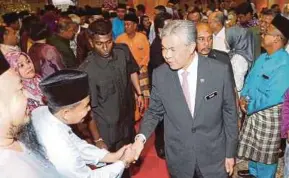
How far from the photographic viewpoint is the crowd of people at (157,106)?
1781 millimetres

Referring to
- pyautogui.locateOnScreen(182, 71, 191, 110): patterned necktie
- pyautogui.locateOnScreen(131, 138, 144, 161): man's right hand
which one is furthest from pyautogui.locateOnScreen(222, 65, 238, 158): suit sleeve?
pyautogui.locateOnScreen(131, 138, 144, 161): man's right hand

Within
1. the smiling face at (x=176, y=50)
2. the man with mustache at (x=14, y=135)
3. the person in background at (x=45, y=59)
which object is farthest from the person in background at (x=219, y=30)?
the man with mustache at (x=14, y=135)

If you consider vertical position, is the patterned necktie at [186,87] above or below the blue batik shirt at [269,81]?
above

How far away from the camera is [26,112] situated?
1644mm

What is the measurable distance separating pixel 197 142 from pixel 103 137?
1.16m

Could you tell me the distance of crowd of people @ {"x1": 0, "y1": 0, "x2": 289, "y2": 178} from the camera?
1.78 metres

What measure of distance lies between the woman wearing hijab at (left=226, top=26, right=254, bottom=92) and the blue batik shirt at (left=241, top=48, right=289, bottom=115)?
0.51 m

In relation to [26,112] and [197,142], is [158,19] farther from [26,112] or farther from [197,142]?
[26,112]

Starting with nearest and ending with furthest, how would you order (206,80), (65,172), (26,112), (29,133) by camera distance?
(26,112) → (29,133) → (65,172) → (206,80)

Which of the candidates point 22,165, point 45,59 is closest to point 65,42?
point 45,59

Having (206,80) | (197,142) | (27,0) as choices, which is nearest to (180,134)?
(197,142)

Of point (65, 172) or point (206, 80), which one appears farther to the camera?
point (206, 80)

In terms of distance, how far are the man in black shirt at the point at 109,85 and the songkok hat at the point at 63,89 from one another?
1.23 m

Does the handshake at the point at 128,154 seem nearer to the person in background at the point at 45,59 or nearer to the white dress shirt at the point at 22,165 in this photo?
the white dress shirt at the point at 22,165
